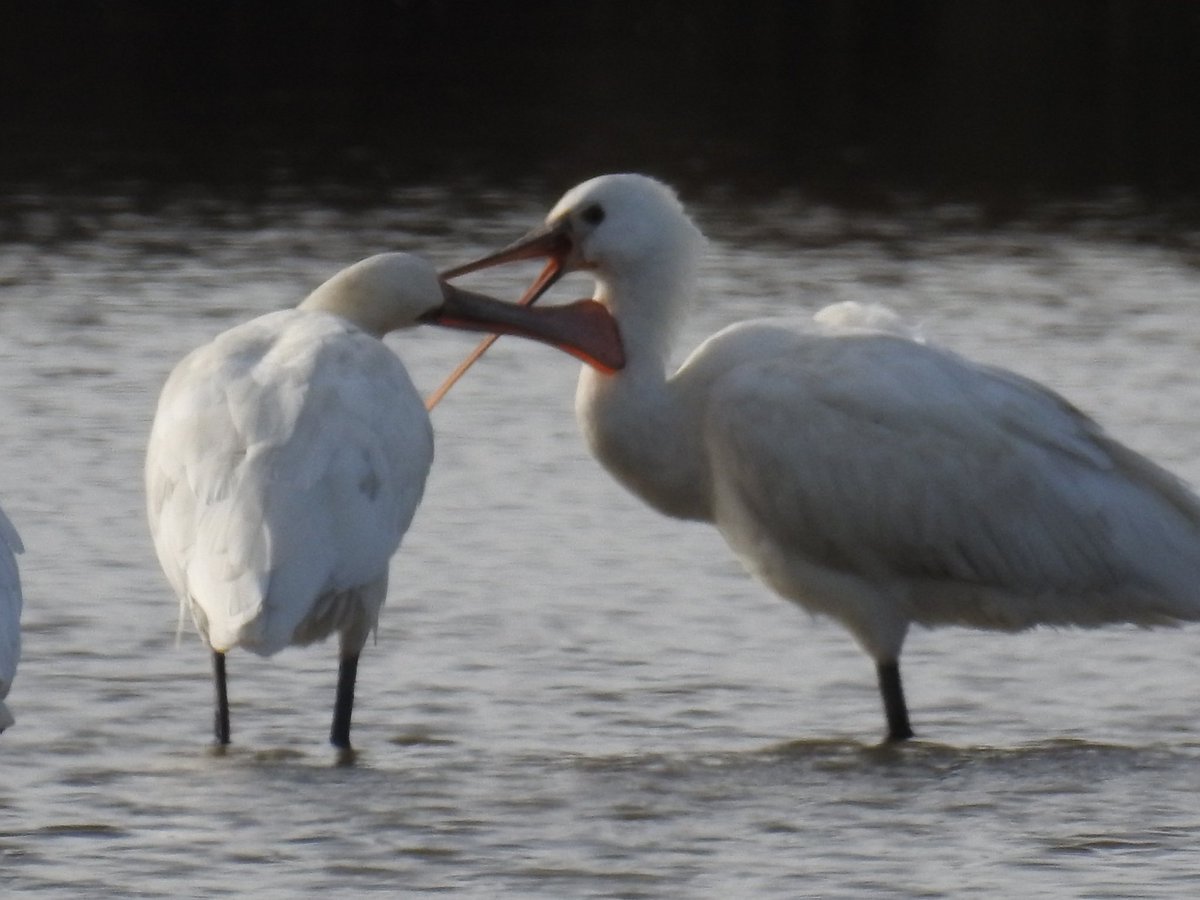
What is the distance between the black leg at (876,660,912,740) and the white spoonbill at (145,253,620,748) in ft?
4.35

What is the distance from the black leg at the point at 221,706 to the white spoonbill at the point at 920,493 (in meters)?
1.50

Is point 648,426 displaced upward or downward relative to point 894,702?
upward

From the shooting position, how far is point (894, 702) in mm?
8430

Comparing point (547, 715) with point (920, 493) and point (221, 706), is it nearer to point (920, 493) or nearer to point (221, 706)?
point (221, 706)

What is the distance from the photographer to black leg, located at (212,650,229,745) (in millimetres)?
8008

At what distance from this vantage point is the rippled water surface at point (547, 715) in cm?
703

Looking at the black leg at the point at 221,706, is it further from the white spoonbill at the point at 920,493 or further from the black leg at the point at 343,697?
the white spoonbill at the point at 920,493

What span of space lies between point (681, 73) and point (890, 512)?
20.9m

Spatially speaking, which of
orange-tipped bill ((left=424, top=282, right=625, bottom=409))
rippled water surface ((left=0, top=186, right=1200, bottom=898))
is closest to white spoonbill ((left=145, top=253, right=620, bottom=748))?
rippled water surface ((left=0, top=186, right=1200, bottom=898))

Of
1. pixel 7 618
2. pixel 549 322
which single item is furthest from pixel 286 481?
pixel 549 322

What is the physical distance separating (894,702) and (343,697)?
1460 mm

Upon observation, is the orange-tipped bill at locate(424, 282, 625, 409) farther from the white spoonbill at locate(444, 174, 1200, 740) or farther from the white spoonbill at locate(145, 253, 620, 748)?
the white spoonbill at locate(145, 253, 620, 748)

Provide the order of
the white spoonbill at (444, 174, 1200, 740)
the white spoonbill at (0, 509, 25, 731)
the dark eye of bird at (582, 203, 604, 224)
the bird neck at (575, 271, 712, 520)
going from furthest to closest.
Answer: the dark eye of bird at (582, 203, 604, 224) → the bird neck at (575, 271, 712, 520) → the white spoonbill at (444, 174, 1200, 740) → the white spoonbill at (0, 509, 25, 731)

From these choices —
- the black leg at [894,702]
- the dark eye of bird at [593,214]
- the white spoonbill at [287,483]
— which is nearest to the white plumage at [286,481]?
the white spoonbill at [287,483]
